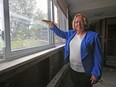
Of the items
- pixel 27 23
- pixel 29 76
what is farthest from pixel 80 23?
pixel 29 76

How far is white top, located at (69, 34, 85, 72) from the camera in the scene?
1.53 meters

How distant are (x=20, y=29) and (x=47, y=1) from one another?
1.01 metres

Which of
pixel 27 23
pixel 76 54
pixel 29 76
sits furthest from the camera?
pixel 76 54

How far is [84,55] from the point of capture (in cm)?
146

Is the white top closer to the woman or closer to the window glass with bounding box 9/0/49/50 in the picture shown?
the woman

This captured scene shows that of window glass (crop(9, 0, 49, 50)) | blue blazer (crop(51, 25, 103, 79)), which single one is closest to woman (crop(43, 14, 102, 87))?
blue blazer (crop(51, 25, 103, 79))

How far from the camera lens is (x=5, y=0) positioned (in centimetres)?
101

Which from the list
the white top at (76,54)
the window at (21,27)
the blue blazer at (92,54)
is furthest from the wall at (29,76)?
the blue blazer at (92,54)

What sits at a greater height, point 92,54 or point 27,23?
point 27,23

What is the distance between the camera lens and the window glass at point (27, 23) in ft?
3.81

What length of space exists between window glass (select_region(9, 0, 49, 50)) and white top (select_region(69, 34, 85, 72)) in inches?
18.1

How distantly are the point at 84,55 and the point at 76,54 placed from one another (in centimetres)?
12

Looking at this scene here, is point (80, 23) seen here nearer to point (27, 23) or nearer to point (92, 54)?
point (92, 54)

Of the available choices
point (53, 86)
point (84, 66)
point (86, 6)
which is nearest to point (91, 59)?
point (84, 66)
